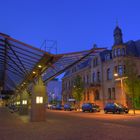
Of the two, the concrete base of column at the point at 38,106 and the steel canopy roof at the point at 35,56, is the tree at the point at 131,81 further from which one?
the concrete base of column at the point at 38,106

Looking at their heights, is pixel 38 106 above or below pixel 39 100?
below

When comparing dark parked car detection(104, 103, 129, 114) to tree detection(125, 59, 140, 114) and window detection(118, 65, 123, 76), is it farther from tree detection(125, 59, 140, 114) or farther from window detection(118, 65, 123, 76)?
window detection(118, 65, 123, 76)

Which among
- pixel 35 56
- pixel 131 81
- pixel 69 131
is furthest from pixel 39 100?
pixel 131 81

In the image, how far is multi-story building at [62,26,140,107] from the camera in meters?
53.7

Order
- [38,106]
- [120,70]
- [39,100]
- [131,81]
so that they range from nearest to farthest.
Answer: [38,106], [39,100], [131,81], [120,70]

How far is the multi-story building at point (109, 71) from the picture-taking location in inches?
2112

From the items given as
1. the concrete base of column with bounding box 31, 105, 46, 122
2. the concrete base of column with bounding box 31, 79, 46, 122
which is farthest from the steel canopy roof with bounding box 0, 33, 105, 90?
the concrete base of column with bounding box 31, 105, 46, 122

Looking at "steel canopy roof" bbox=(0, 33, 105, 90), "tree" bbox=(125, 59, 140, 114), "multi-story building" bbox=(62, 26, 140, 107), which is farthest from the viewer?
"multi-story building" bbox=(62, 26, 140, 107)

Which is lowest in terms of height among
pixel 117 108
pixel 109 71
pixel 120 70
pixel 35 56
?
pixel 117 108

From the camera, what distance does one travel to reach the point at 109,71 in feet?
190

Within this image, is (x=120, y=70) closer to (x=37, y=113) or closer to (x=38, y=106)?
(x=38, y=106)

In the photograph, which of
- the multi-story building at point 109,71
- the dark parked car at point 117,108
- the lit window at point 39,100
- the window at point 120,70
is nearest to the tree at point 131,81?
the dark parked car at point 117,108

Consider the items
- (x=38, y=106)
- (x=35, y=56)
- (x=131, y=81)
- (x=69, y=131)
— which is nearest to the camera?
(x=69, y=131)

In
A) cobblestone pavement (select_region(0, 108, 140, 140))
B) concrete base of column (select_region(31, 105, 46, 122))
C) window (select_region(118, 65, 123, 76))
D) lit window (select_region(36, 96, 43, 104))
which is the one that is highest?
window (select_region(118, 65, 123, 76))
